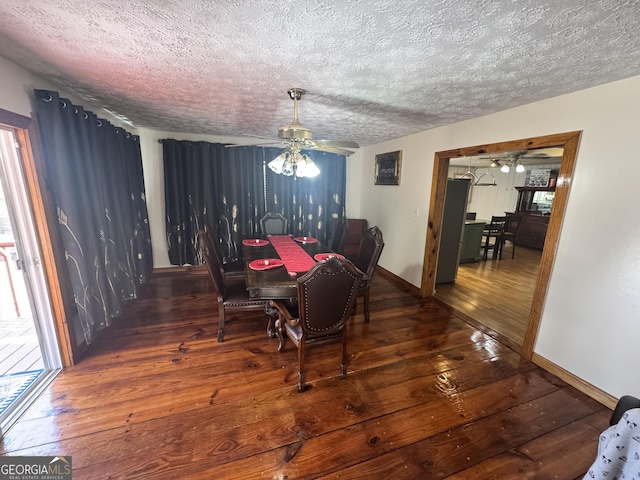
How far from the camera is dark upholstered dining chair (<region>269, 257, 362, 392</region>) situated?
1.72 metres

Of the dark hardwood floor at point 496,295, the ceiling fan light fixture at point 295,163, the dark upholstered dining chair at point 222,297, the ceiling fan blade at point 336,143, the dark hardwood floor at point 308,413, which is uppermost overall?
the ceiling fan blade at point 336,143

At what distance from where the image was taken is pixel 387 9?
1.07 meters

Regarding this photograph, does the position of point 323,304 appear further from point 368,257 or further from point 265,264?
point 368,257

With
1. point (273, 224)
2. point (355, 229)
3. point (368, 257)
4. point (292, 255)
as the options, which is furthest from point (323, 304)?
point (355, 229)

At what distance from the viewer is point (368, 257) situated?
9.59 feet

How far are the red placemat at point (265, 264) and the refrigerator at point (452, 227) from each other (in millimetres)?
2497

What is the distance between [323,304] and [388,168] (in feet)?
10.1

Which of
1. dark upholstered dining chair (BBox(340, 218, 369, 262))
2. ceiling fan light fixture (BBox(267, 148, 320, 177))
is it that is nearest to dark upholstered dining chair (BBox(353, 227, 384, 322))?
ceiling fan light fixture (BBox(267, 148, 320, 177))

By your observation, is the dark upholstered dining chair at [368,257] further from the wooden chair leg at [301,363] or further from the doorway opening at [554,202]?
the doorway opening at [554,202]

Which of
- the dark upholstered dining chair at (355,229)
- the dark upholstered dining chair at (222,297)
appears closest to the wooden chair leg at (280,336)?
the dark upholstered dining chair at (222,297)

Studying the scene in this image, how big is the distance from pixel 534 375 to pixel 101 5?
11.8 ft

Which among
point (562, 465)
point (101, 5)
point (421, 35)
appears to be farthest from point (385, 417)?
point (101, 5)

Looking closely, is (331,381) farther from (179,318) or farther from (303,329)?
(179,318)

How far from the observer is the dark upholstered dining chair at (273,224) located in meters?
4.05
